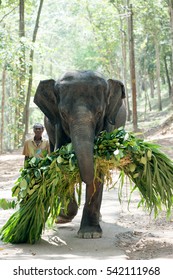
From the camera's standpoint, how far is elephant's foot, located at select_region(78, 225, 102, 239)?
23.8ft

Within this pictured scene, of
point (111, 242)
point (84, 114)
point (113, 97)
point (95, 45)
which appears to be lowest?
point (111, 242)

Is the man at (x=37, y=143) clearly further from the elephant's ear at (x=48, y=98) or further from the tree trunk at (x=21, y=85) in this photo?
the tree trunk at (x=21, y=85)

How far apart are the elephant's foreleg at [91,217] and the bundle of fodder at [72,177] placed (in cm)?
55

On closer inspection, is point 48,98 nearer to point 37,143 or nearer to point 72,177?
point 72,177

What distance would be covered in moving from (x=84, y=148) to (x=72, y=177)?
47 centimetres

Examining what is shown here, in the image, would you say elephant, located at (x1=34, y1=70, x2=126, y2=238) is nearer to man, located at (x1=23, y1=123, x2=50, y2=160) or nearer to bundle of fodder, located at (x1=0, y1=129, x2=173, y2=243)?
bundle of fodder, located at (x1=0, y1=129, x2=173, y2=243)

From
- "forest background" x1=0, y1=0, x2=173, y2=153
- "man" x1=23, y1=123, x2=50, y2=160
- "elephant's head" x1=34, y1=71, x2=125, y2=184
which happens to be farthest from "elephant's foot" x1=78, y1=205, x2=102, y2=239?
"forest background" x1=0, y1=0, x2=173, y2=153

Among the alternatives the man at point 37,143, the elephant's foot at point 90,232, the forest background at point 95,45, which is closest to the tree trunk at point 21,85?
the forest background at point 95,45

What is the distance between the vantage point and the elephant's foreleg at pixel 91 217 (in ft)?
23.9

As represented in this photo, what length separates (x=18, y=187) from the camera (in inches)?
270

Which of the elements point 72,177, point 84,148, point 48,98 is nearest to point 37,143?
point 48,98

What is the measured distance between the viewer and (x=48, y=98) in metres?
7.86

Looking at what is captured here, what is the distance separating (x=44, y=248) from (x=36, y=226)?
0.96ft

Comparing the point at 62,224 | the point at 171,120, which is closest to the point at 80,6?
the point at 171,120
